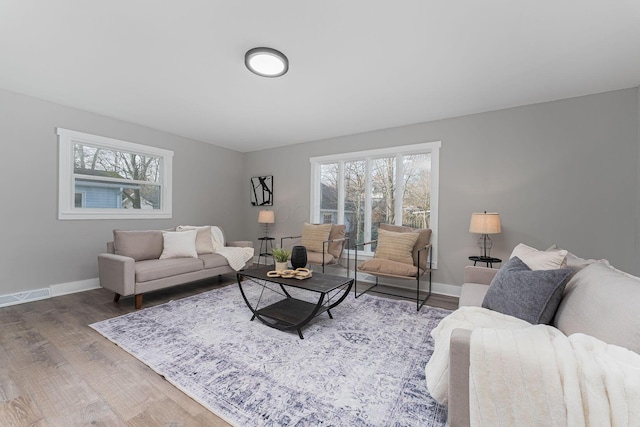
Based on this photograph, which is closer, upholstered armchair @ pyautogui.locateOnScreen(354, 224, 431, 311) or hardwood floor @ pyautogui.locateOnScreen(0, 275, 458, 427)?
hardwood floor @ pyautogui.locateOnScreen(0, 275, 458, 427)

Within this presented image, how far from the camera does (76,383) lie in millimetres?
1668

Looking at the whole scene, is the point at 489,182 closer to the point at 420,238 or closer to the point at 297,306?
the point at 420,238

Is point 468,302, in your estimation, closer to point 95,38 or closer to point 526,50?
point 526,50

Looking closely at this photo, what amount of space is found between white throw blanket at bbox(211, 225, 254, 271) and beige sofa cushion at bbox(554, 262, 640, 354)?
3.58 meters

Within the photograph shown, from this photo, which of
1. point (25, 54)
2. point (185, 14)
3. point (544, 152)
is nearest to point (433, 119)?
point (544, 152)

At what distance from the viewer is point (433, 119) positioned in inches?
145

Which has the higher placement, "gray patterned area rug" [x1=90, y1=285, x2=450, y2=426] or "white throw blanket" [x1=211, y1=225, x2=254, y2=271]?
"white throw blanket" [x1=211, y1=225, x2=254, y2=271]

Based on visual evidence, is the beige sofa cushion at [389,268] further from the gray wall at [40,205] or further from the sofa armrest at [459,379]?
the gray wall at [40,205]

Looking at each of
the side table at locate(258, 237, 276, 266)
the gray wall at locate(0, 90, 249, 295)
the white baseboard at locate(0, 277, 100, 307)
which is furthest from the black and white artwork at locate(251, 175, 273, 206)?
the white baseboard at locate(0, 277, 100, 307)

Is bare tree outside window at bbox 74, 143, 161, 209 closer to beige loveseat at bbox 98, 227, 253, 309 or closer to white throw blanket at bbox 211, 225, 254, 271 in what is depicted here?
beige loveseat at bbox 98, 227, 253, 309

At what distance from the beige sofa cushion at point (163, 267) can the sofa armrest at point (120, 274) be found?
0.09 m

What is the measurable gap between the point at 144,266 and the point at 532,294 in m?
3.56

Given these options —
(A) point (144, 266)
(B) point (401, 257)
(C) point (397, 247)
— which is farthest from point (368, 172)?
(A) point (144, 266)

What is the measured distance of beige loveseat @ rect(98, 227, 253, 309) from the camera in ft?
9.39
